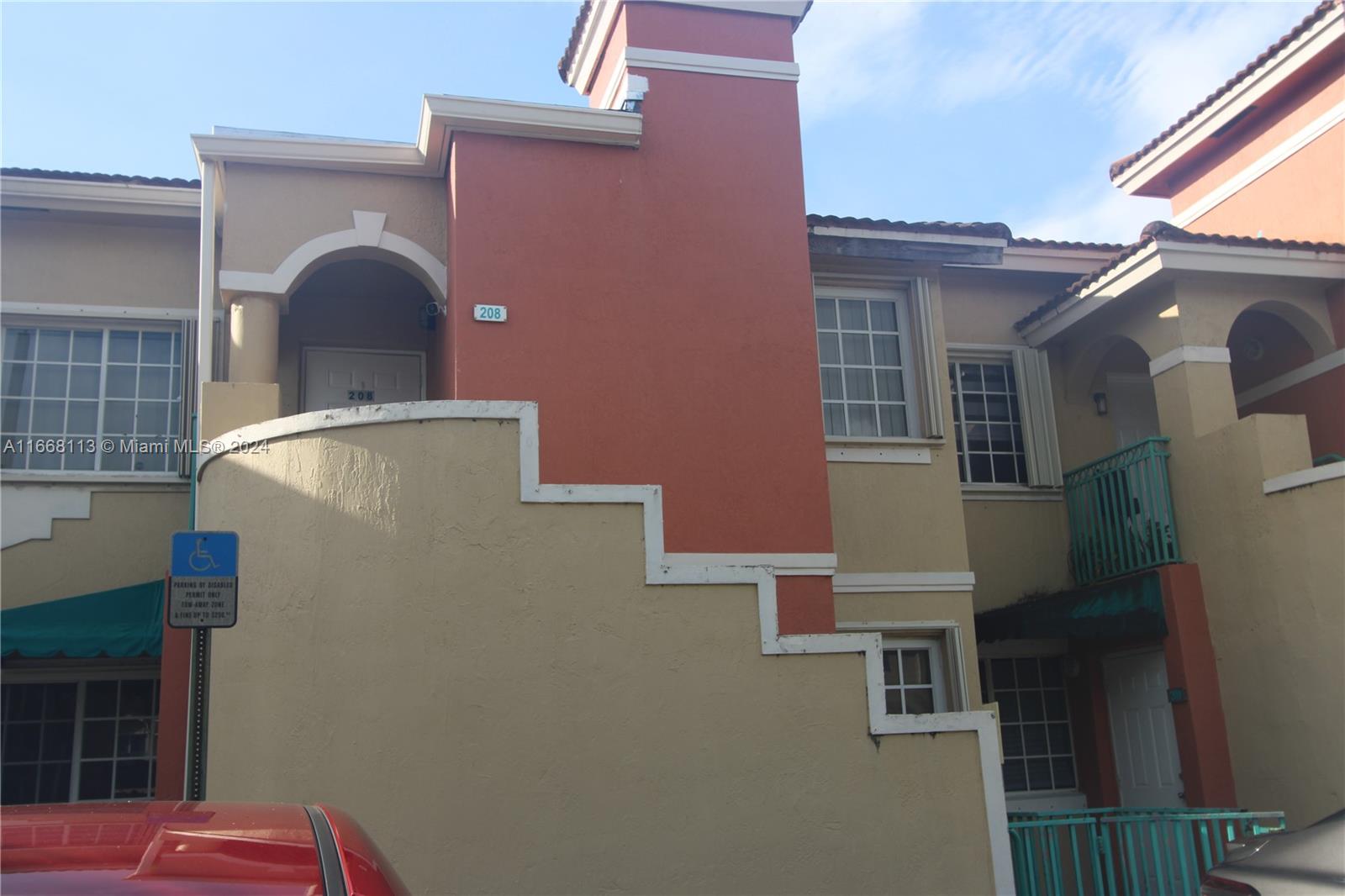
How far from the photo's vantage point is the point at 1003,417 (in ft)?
45.2

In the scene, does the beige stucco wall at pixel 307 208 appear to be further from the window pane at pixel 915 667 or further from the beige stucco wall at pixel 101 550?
the window pane at pixel 915 667

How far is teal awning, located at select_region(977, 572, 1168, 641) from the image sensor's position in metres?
11.7

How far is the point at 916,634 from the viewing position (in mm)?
11570

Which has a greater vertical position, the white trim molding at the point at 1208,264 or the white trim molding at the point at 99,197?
the white trim molding at the point at 99,197

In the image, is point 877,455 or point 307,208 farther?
point 877,455

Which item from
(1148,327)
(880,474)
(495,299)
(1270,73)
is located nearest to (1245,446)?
(1148,327)

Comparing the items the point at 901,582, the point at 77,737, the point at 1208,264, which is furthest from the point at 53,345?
the point at 1208,264

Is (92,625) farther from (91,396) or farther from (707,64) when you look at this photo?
(707,64)

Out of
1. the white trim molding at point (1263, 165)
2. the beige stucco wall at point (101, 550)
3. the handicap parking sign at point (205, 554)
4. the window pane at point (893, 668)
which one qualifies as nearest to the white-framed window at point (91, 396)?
the beige stucco wall at point (101, 550)

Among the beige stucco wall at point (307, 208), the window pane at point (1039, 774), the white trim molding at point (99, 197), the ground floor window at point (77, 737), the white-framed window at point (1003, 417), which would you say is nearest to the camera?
the beige stucco wall at point (307, 208)

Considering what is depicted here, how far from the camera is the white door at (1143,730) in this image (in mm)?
11977

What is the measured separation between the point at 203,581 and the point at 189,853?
346cm

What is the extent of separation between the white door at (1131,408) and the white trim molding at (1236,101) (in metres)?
2.68

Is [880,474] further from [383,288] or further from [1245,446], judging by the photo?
[383,288]
